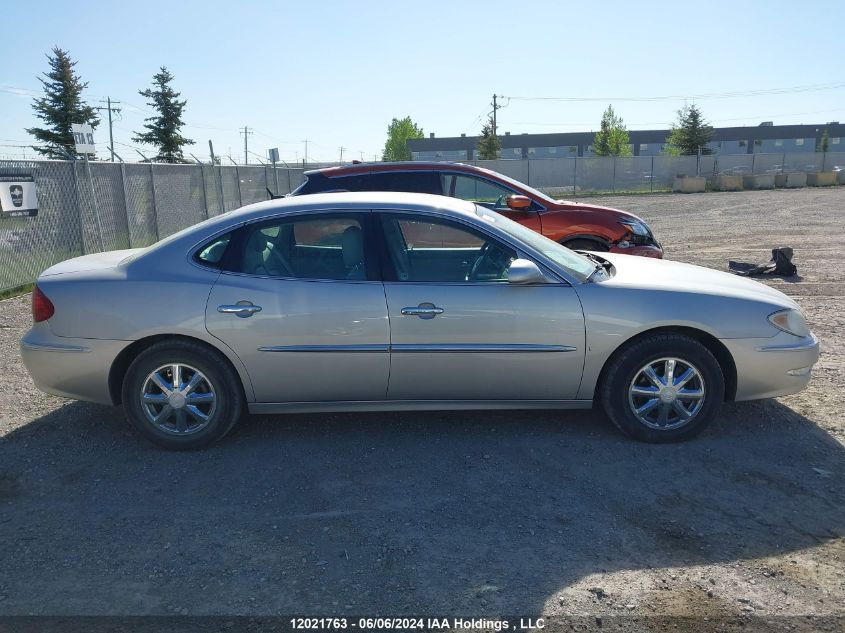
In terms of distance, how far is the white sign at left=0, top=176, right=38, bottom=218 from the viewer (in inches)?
382

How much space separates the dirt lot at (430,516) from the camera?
3012 millimetres

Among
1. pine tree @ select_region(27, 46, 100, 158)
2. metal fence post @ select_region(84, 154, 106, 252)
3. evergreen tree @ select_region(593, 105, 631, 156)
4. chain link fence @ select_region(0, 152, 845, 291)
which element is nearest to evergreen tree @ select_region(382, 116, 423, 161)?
evergreen tree @ select_region(593, 105, 631, 156)

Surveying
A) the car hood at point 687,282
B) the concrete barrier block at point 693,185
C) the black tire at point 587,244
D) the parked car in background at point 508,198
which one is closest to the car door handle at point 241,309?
the car hood at point 687,282

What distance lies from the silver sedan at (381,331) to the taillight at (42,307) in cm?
1

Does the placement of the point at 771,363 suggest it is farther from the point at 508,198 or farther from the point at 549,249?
the point at 508,198

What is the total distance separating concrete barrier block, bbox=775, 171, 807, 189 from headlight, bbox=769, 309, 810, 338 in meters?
40.7

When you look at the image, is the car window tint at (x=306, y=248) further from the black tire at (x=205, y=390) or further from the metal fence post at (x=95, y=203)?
the metal fence post at (x=95, y=203)

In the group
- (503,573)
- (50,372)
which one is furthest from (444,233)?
(50,372)

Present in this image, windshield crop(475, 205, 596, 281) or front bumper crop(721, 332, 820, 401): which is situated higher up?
windshield crop(475, 205, 596, 281)

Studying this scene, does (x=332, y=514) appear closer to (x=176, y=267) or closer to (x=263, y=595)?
(x=263, y=595)

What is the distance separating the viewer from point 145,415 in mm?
4516

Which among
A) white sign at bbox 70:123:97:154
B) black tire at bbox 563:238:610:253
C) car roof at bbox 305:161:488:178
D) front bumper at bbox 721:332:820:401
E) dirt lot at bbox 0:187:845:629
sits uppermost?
white sign at bbox 70:123:97:154

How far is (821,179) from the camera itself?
40.7 metres

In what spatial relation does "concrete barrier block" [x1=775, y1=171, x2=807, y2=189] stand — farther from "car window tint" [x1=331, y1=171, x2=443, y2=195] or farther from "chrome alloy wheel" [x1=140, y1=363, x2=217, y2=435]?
"chrome alloy wheel" [x1=140, y1=363, x2=217, y2=435]
